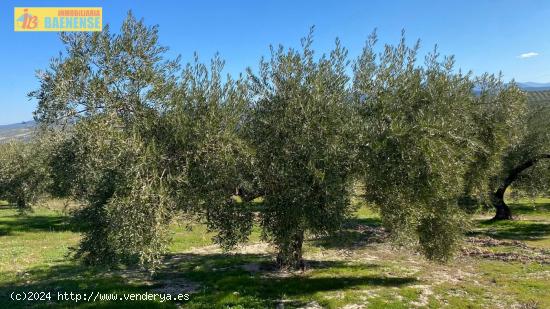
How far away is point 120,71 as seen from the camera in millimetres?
18562

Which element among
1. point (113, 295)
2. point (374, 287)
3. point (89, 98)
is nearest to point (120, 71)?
point (89, 98)

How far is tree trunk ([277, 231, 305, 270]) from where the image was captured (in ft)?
67.0

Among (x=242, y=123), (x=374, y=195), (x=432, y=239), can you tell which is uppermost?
(x=242, y=123)

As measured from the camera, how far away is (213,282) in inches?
920

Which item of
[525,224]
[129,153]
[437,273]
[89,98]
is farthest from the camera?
[525,224]

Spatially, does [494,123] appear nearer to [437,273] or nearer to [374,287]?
[437,273]

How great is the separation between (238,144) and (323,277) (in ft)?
35.4

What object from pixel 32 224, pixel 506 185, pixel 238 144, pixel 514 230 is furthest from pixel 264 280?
pixel 32 224

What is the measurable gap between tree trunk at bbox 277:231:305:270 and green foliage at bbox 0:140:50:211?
110ft

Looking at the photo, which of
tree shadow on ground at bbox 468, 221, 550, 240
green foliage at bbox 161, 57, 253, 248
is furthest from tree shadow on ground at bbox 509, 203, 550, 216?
green foliage at bbox 161, 57, 253, 248

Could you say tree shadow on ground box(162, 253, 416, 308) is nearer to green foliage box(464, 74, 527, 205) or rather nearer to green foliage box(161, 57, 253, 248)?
green foliage box(161, 57, 253, 248)

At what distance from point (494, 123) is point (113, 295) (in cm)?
3024

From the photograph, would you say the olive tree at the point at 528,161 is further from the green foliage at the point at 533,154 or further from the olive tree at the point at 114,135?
the olive tree at the point at 114,135

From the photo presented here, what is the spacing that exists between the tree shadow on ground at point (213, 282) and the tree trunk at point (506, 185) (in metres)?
24.9
